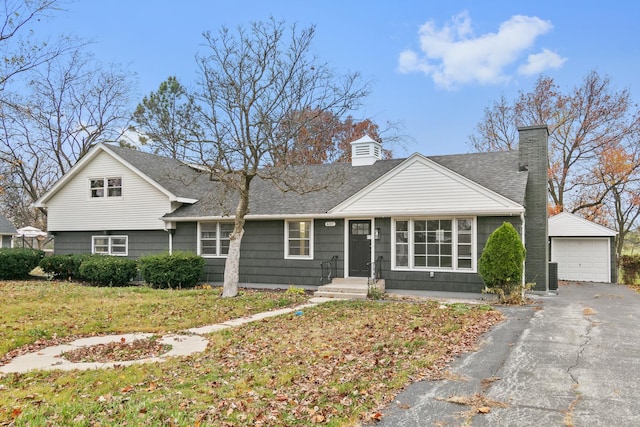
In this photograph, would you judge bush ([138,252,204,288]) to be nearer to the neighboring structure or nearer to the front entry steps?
the front entry steps

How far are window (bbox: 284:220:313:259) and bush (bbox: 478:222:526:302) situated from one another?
5.85 metres

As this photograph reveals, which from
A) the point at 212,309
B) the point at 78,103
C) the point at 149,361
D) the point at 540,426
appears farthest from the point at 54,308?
the point at 78,103

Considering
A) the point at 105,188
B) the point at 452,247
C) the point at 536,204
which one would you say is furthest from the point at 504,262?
the point at 105,188

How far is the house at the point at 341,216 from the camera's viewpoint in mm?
14484

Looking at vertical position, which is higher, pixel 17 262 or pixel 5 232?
pixel 5 232

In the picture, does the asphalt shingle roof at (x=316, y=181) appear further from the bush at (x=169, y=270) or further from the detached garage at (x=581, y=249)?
the detached garage at (x=581, y=249)

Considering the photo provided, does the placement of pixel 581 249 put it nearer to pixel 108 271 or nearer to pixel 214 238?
pixel 214 238

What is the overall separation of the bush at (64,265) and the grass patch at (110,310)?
3.13m

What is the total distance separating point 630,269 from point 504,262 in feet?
43.4

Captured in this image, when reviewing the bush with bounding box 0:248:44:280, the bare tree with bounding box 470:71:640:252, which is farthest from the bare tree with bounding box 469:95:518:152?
the bush with bounding box 0:248:44:280

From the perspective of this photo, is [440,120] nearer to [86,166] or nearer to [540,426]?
[86,166]

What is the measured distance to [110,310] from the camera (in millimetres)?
10914

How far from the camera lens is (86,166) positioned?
65.1 feet

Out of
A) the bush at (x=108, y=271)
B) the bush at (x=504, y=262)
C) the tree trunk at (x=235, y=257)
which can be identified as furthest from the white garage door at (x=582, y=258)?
the bush at (x=108, y=271)
